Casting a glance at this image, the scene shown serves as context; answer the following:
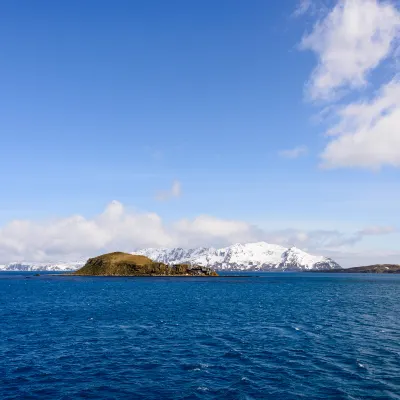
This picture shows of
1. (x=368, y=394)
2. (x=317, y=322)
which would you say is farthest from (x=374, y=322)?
(x=368, y=394)

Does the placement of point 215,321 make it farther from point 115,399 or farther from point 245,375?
point 115,399

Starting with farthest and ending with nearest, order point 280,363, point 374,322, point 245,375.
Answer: point 374,322, point 280,363, point 245,375

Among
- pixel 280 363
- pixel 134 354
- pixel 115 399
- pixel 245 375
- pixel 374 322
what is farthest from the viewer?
pixel 374 322

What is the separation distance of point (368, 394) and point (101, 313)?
2481 inches

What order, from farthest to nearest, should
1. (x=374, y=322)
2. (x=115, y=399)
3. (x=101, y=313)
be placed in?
(x=101, y=313) < (x=374, y=322) < (x=115, y=399)

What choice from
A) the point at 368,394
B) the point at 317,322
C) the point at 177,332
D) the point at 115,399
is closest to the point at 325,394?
the point at 368,394

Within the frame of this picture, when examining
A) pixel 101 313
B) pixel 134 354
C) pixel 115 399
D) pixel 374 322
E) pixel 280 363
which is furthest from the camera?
pixel 101 313

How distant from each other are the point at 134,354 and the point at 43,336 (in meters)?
19.9

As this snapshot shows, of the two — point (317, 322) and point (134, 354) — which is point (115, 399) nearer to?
point (134, 354)

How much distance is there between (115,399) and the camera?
31.9 meters

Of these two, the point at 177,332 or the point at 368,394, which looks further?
the point at 177,332

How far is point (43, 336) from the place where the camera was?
2283 inches

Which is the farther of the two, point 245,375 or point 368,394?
point 245,375

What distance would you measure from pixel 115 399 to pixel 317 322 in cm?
5009
